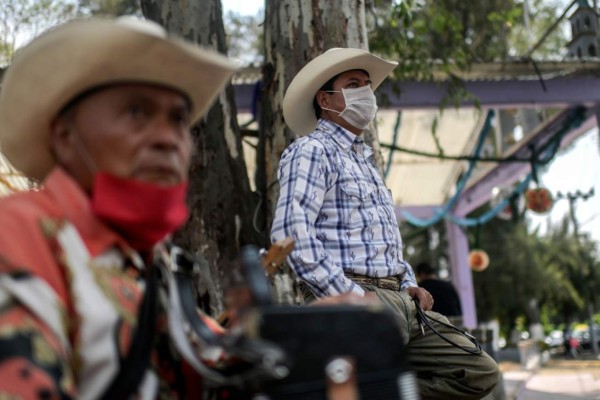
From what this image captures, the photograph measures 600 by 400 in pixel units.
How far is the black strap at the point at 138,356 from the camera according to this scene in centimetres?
168

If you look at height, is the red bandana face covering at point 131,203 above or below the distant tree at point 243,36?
below

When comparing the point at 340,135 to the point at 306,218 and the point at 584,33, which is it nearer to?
the point at 306,218

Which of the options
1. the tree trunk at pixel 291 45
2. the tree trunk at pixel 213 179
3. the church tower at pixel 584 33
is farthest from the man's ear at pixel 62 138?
the church tower at pixel 584 33

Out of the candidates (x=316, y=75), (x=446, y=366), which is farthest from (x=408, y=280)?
(x=316, y=75)

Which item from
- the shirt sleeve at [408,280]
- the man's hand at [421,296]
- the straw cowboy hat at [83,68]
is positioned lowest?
the man's hand at [421,296]

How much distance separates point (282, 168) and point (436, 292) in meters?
5.67

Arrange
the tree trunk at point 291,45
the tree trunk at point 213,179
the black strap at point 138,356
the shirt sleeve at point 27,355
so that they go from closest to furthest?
1. the shirt sleeve at point 27,355
2. the black strap at point 138,356
3. the tree trunk at point 213,179
4. the tree trunk at point 291,45

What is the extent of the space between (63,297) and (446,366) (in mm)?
2530

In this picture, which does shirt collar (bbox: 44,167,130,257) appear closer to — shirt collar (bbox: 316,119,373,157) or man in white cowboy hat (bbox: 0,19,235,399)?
man in white cowboy hat (bbox: 0,19,235,399)

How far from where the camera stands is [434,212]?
17.8m

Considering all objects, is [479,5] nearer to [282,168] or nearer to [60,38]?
[282,168]

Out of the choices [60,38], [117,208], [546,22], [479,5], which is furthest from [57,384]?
[546,22]

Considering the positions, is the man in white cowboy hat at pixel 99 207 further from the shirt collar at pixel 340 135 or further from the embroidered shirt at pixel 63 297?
the shirt collar at pixel 340 135

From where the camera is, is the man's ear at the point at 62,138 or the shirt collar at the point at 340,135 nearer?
the man's ear at the point at 62,138
